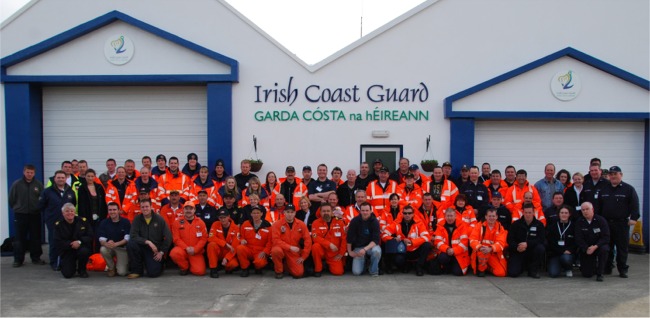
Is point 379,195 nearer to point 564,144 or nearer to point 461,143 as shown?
point 461,143

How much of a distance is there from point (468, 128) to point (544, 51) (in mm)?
2434

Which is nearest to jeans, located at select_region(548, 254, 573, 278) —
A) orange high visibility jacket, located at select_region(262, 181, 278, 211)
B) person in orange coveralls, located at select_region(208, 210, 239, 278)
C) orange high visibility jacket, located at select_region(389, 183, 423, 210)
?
orange high visibility jacket, located at select_region(389, 183, 423, 210)

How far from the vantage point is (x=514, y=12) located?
11.8 metres

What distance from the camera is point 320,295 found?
7.62 meters

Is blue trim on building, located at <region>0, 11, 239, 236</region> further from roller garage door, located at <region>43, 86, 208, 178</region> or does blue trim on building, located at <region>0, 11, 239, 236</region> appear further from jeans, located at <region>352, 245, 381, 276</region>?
jeans, located at <region>352, 245, 381, 276</region>

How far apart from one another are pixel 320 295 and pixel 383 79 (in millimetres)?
5653

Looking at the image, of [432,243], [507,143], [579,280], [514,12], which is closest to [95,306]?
[432,243]

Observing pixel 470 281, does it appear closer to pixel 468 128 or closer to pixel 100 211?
pixel 468 128

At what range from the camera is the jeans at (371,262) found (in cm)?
898

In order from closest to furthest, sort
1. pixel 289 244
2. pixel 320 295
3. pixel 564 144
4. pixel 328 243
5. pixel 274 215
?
pixel 320 295, pixel 289 244, pixel 328 243, pixel 274 215, pixel 564 144

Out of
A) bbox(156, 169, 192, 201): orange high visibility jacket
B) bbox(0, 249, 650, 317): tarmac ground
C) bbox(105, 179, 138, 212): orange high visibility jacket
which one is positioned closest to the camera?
bbox(0, 249, 650, 317): tarmac ground

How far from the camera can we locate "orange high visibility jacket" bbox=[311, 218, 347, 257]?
9180 millimetres

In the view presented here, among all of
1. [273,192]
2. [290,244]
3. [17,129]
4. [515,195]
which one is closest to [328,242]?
[290,244]

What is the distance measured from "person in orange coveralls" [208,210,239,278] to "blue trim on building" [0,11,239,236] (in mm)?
2520
